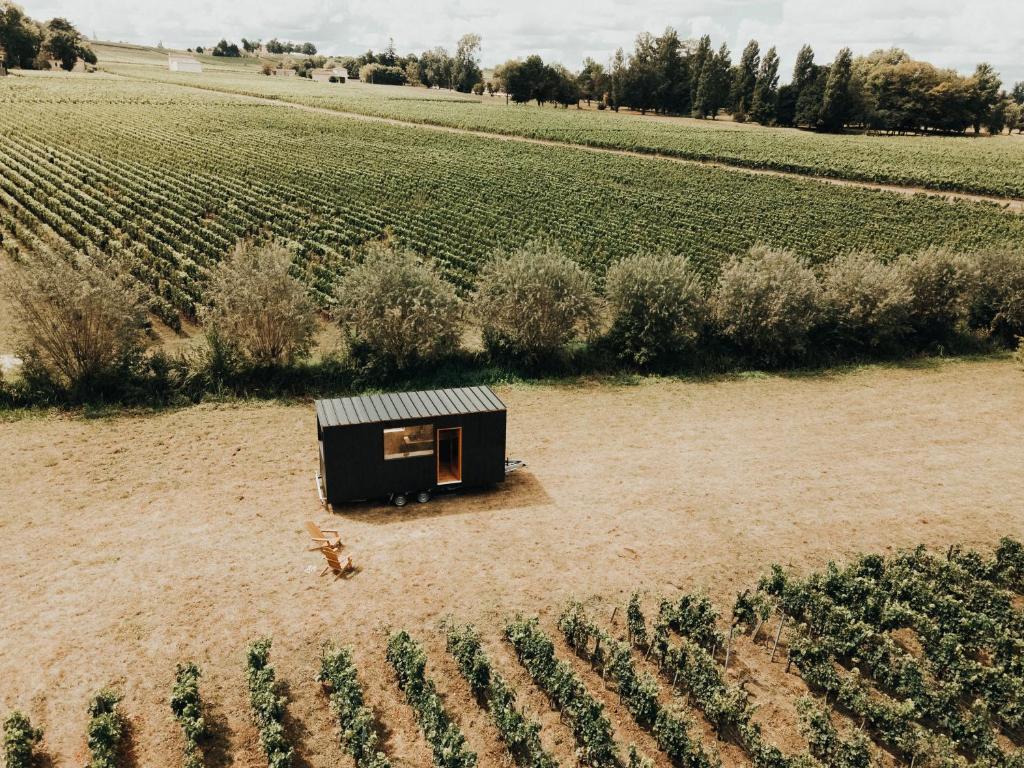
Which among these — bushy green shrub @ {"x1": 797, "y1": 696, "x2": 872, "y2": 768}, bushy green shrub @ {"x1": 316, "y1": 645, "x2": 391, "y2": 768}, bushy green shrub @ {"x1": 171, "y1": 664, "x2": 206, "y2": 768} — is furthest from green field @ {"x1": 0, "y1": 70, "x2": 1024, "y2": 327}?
bushy green shrub @ {"x1": 797, "y1": 696, "x2": 872, "y2": 768}

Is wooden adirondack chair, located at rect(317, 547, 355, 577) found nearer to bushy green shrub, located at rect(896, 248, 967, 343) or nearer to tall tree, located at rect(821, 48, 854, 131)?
bushy green shrub, located at rect(896, 248, 967, 343)

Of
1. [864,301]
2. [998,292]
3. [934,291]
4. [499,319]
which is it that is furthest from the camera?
[998,292]

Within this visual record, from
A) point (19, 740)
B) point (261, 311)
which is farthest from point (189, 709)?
point (261, 311)

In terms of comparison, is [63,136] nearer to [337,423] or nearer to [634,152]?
[634,152]

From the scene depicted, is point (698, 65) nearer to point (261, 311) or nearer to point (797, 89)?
point (797, 89)

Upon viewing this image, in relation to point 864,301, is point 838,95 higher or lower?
higher

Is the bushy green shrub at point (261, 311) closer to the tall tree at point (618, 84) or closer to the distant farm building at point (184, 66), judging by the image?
the tall tree at point (618, 84)
